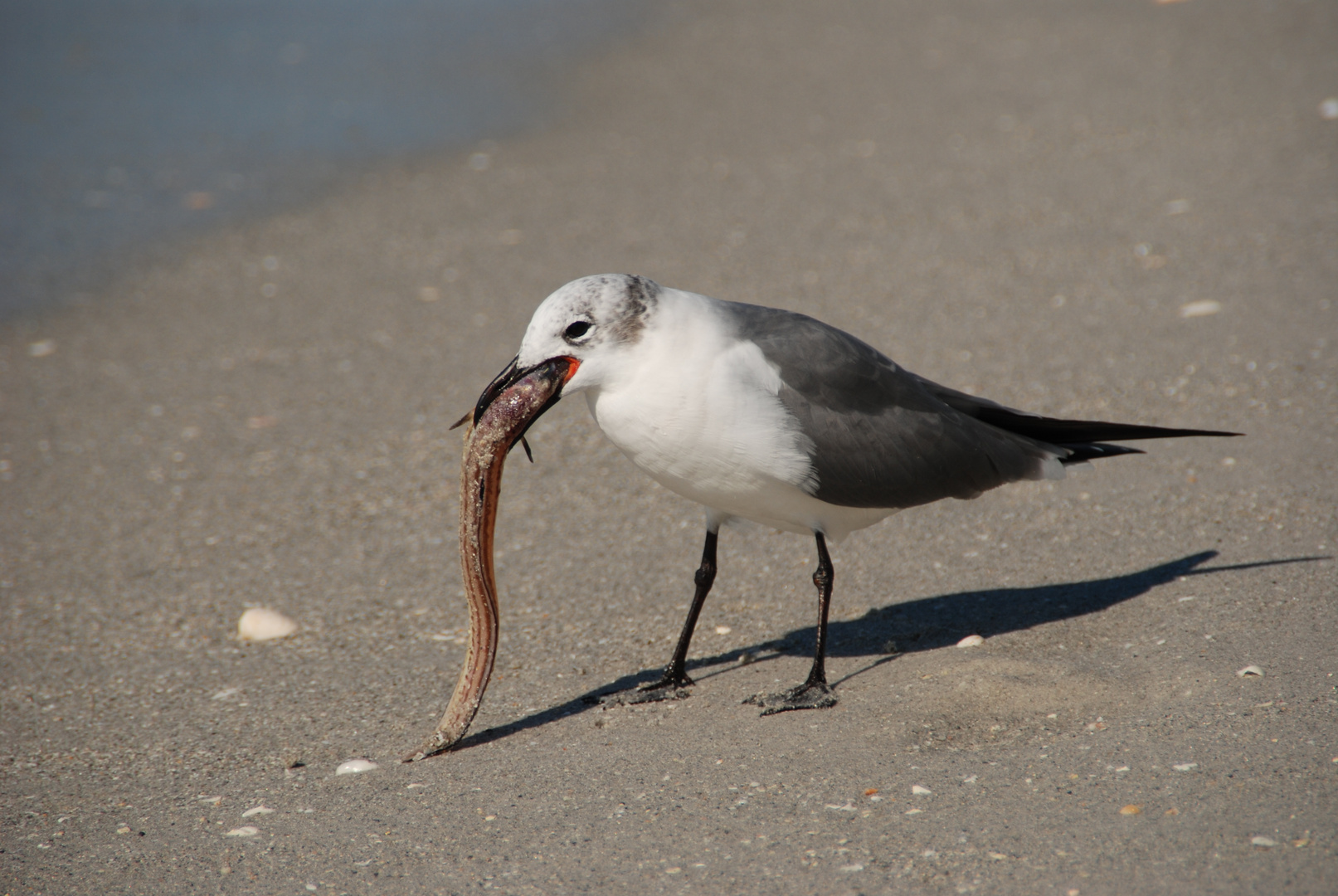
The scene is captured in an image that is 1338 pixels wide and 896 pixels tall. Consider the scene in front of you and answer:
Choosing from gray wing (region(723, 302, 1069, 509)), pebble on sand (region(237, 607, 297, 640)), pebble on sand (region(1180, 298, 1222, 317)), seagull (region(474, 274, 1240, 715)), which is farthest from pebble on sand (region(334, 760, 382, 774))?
pebble on sand (region(1180, 298, 1222, 317))

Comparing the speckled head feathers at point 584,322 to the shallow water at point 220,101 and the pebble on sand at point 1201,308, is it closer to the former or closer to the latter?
the pebble on sand at point 1201,308

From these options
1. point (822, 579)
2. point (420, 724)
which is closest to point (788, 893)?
point (822, 579)

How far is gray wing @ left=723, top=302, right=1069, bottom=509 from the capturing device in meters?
3.68

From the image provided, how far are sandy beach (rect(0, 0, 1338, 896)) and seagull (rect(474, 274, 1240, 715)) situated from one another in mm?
529

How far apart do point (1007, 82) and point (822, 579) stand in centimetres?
754

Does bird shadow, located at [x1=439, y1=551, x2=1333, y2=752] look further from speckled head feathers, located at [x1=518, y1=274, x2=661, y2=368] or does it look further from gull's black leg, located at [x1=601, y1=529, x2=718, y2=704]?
speckled head feathers, located at [x1=518, y1=274, x2=661, y2=368]

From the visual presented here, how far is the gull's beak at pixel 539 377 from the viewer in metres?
3.41

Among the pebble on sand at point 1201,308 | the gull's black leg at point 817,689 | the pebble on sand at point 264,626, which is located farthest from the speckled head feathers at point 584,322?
the pebble on sand at point 1201,308

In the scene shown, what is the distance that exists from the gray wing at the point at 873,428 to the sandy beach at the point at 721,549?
22.4 inches

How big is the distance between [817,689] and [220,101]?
32.4 feet

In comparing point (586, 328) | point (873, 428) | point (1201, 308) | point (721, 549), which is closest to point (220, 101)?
point (721, 549)

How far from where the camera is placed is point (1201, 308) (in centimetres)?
627

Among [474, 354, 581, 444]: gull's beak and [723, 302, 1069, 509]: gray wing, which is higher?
[474, 354, 581, 444]: gull's beak

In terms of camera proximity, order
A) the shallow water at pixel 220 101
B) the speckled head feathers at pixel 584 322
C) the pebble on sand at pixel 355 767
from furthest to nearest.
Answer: the shallow water at pixel 220 101
the pebble on sand at pixel 355 767
the speckled head feathers at pixel 584 322
